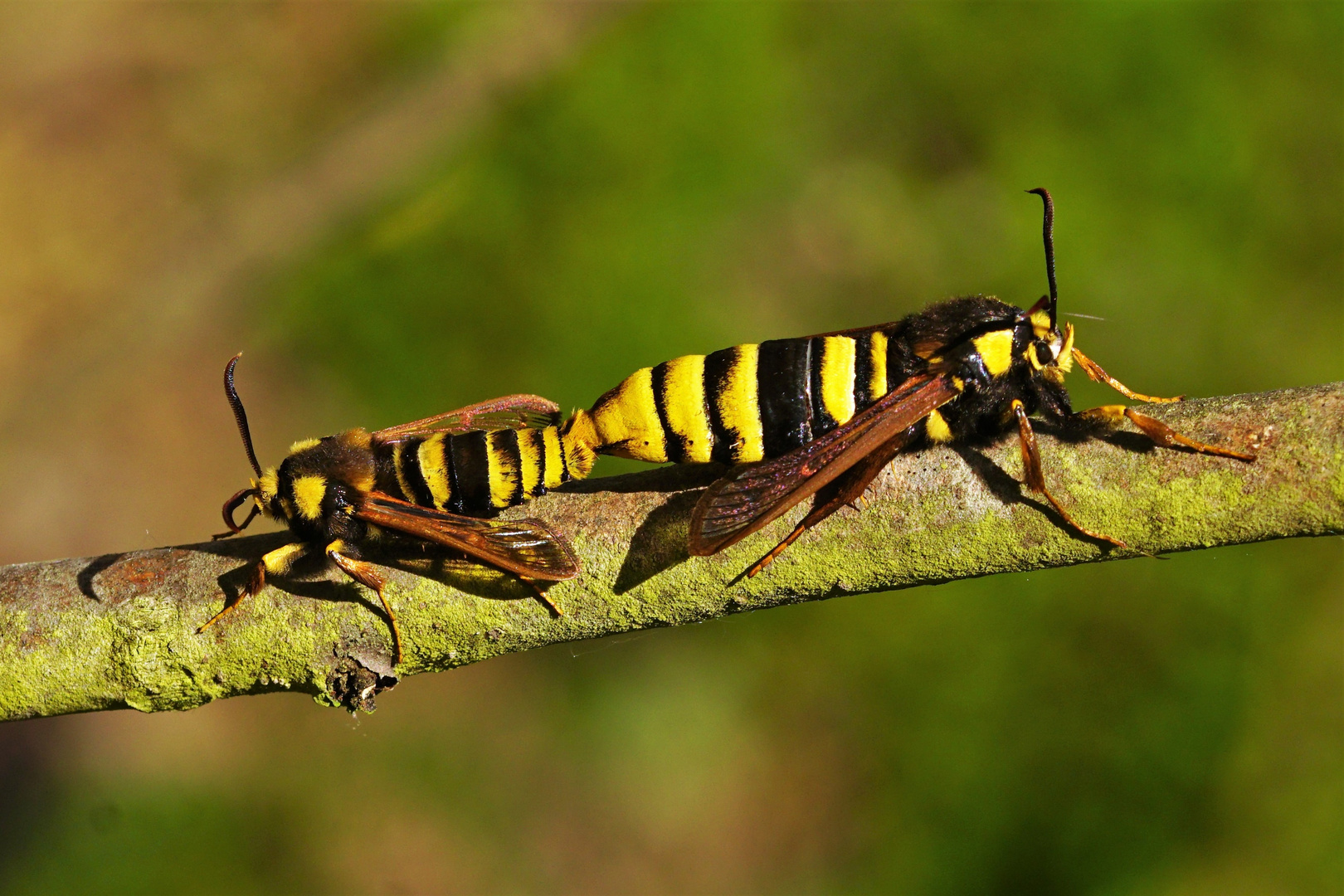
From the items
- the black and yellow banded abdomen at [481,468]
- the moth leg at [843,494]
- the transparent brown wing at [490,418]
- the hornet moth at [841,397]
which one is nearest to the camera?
the moth leg at [843,494]

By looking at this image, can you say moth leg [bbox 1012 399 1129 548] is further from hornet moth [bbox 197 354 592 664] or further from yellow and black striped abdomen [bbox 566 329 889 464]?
hornet moth [bbox 197 354 592 664]

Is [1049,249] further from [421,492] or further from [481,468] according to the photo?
[421,492]

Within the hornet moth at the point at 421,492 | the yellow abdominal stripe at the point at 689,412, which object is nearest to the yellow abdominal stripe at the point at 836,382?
the yellow abdominal stripe at the point at 689,412

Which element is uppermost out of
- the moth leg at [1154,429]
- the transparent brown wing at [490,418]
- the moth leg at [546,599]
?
the transparent brown wing at [490,418]

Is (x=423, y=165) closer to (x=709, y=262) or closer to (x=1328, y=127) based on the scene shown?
(x=709, y=262)

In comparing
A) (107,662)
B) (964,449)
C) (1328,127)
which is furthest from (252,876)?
(1328,127)

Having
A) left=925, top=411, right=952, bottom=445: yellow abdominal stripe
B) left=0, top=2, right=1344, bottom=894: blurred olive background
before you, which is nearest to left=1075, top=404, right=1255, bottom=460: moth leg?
left=925, top=411, right=952, bottom=445: yellow abdominal stripe

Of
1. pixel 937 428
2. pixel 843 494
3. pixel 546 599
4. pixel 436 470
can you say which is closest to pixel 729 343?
pixel 436 470

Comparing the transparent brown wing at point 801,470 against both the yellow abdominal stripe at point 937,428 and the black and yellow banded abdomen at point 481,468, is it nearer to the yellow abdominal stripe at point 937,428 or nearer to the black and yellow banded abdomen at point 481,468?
the yellow abdominal stripe at point 937,428
